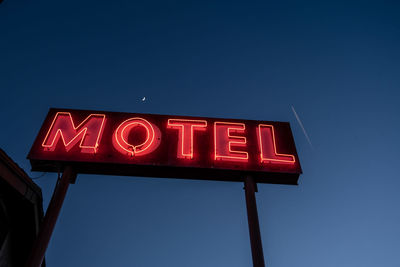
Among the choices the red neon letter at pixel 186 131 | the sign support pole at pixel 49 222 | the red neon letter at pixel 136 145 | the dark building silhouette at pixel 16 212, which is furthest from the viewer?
the red neon letter at pixel 186 131

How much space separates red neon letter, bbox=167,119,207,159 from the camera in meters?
7.25

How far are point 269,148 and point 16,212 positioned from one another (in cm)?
605

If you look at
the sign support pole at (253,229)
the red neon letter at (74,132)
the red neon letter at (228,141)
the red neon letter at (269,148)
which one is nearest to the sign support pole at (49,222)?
the red neon letter at (74,132)

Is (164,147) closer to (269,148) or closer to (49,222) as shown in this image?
(269,148)

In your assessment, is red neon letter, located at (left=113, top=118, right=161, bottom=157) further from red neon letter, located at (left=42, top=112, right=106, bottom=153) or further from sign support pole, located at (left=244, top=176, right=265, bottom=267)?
sign support pole, located at (left=244, top=176, right=265, bottom=267)

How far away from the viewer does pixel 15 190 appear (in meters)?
5.40

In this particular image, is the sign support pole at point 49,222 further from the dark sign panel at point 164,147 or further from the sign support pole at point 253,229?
the sign support pole at point 253,229

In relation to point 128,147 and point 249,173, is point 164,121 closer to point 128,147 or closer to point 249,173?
point 128,147

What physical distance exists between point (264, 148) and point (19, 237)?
6.21m

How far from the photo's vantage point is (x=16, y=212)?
20.4ft

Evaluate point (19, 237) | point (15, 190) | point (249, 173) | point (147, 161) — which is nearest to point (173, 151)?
point (147, 161)

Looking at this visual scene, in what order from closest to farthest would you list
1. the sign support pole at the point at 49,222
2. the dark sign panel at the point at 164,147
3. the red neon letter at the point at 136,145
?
the sign support pole at the point at 49,222
the dark sign panel at the point at 164,147
the red neon letter at the point at 136,145

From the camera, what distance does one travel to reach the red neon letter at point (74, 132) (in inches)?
277

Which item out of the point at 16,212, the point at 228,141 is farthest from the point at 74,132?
the point at 228,141
